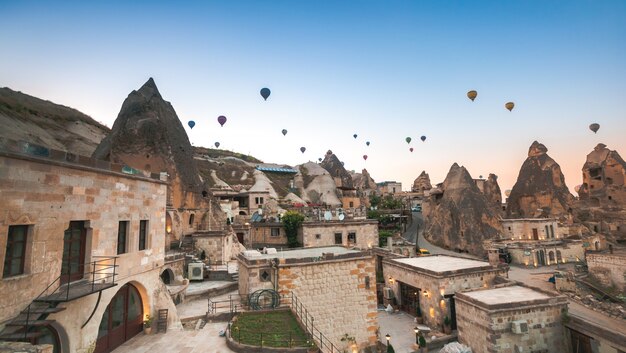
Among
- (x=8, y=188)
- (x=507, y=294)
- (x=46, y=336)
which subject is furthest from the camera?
(x=507, y=294)

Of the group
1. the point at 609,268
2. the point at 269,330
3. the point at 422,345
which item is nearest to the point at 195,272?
the point at 269,330

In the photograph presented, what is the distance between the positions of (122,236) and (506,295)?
2019 cm

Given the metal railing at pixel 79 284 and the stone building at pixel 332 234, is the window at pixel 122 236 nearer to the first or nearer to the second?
→ the metal railing at pixel 79 284

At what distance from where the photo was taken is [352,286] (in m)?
17.8

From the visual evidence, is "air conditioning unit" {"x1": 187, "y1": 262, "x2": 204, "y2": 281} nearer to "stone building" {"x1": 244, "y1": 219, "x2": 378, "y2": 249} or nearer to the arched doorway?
the arched doorway

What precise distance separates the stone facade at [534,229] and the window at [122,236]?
5275cm

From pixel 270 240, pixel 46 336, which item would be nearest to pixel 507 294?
pixel 46 336

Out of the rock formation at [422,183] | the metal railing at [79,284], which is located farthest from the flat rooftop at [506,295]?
the rock formation at [422,183]

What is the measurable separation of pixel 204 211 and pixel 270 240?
9.47 metres

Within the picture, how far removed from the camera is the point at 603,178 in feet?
223

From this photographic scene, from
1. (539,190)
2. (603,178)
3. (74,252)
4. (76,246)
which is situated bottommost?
(74,252)

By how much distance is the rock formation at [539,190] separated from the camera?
63.5 meters

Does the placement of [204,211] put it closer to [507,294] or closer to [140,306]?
[140,306]

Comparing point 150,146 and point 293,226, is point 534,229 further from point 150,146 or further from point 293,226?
point 150,146
